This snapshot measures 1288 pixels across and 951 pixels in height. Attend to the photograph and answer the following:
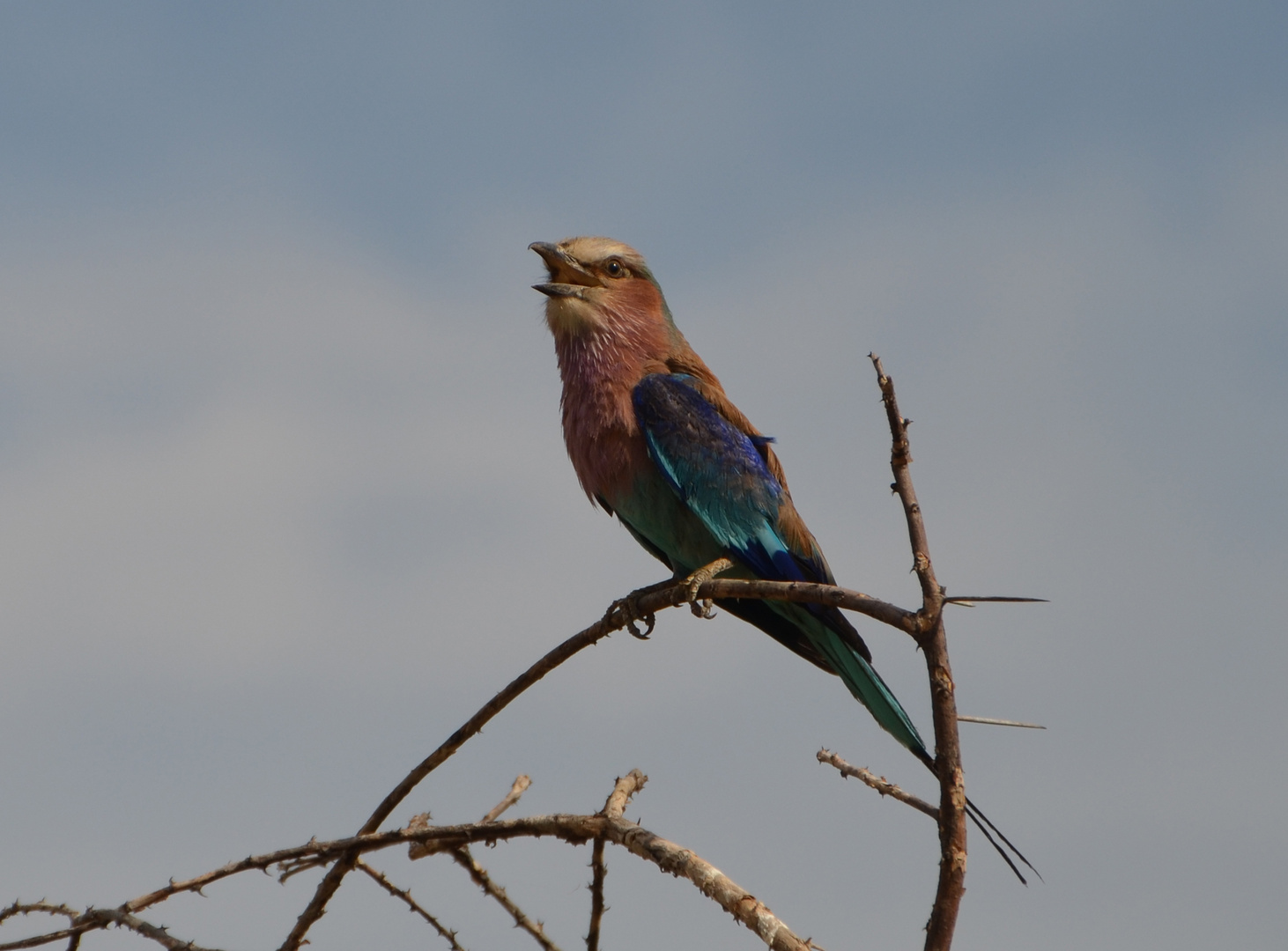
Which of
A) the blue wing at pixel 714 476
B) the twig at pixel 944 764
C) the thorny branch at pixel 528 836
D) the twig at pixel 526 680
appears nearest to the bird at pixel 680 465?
the blue wing at pixel 714 476

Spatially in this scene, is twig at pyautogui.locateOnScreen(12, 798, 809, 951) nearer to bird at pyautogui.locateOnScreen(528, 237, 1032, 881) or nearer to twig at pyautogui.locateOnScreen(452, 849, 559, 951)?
twig at pyautogui.locateOnScreen(452, 849, 559, 951)

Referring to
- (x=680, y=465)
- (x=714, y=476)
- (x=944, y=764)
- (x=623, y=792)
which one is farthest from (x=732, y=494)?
(x=944, y=764)

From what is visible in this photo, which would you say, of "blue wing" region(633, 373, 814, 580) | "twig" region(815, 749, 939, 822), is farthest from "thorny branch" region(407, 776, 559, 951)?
"blue wing" region(633, 373, 814, 580)

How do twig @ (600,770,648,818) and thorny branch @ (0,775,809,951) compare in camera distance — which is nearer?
thorny branch @ (0,775,809,951)

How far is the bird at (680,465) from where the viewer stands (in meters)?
5.02

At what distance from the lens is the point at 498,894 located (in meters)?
3.50

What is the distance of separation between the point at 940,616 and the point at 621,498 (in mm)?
3053

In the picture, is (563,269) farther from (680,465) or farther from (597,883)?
(597,883)

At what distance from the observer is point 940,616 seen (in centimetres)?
225

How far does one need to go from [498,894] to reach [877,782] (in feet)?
3.76

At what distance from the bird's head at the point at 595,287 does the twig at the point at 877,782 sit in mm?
2596

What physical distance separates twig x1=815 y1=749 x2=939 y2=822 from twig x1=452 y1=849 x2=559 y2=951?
94 centimetres

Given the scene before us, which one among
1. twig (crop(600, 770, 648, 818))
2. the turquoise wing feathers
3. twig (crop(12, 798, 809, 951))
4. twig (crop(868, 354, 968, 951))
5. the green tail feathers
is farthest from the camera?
the turquoise wing feathers

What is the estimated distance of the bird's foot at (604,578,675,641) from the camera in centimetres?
477
